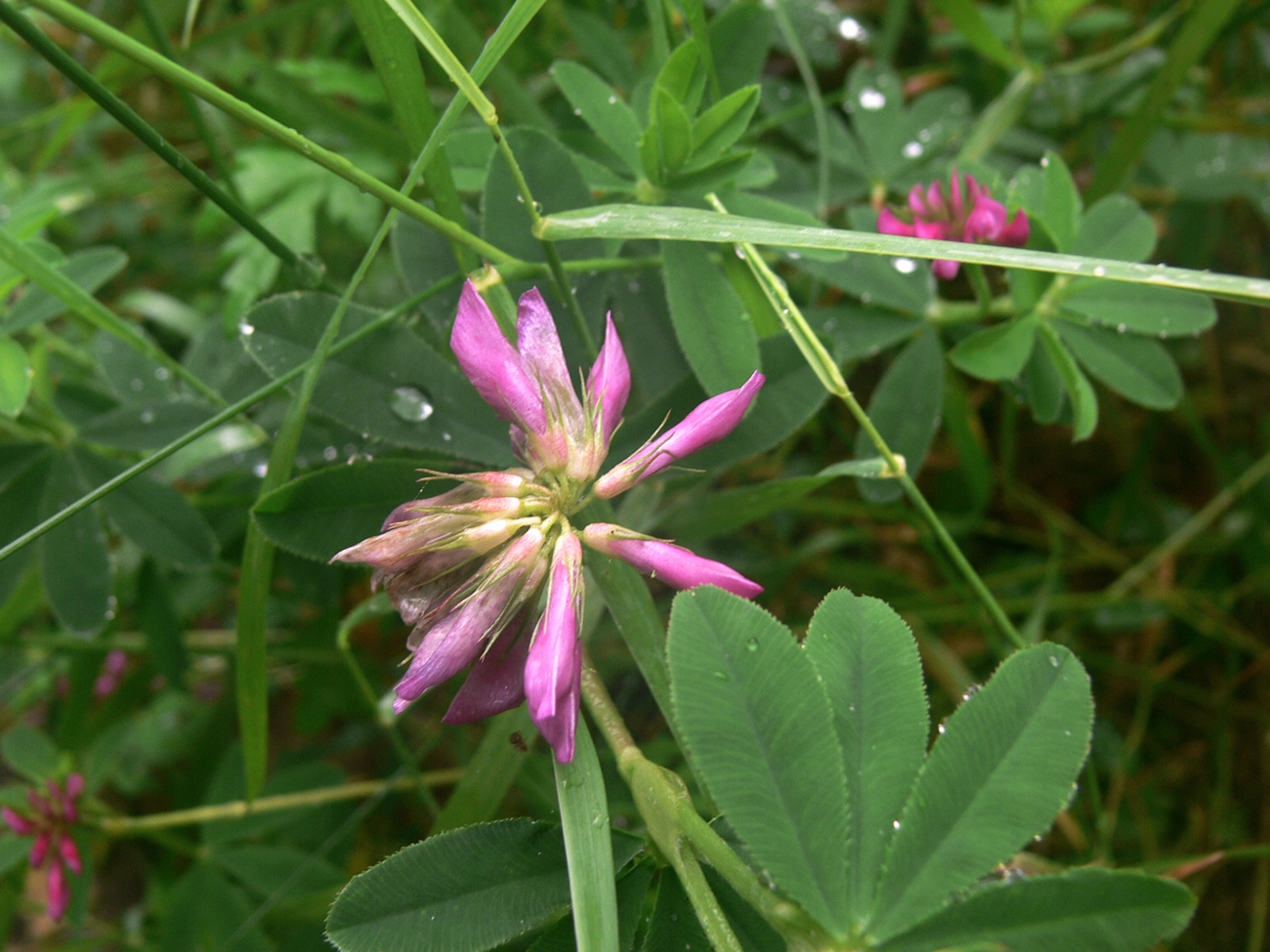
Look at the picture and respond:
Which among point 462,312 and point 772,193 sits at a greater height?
point 462,312

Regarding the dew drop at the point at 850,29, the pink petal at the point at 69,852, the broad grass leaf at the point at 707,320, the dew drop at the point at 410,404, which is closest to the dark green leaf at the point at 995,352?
the broad grass leaf at the point at 707,320

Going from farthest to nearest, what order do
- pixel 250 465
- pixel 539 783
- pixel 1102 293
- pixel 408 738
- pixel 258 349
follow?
pixel 408 738 → pixel 250 465 → pixel 1102 293 → pixel 539 783 → pixel 258 349

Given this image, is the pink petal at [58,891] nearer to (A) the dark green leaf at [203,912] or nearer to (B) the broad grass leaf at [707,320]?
(A) the dark green leaf at [203,912]

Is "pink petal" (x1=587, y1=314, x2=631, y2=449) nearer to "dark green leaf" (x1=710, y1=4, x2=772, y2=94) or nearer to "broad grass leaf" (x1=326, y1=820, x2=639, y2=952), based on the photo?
"broad grass leaf" (x1=326, y1=820, x2=639, y2=952)

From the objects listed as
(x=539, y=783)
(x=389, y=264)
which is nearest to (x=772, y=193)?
(x=389, y=264)

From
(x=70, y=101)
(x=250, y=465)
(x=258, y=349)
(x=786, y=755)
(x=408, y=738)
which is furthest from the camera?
(x=70, y=101)

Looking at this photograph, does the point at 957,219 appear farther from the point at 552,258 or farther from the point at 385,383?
the point at 385,383

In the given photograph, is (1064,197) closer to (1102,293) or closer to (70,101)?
(1102,293)
